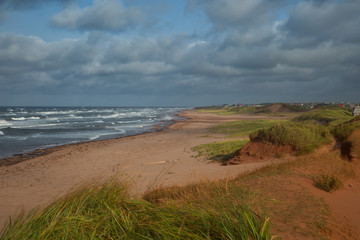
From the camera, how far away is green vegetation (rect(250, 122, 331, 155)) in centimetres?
1099

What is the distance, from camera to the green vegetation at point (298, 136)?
10992mm

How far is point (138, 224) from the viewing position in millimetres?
2900

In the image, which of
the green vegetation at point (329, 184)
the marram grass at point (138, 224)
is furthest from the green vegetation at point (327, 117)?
the marram grass at point (138, 224)

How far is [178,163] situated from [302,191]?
29.0 ft

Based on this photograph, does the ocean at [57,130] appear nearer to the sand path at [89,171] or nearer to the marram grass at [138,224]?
the sand path at [89,171]

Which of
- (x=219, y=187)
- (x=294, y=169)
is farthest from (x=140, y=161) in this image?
(x=219, y=187)

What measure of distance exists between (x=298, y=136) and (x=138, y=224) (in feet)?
33.4

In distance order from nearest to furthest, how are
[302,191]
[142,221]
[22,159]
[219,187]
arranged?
1. [142,221]
2. [219,187]
3. [302,191]
4. [22,159]

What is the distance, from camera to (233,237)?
8.25ft

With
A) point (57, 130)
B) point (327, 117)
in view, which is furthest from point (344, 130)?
point (57, 130)

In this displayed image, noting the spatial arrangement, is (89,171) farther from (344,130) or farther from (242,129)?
(242,129)

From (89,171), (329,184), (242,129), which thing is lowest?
(89,171)

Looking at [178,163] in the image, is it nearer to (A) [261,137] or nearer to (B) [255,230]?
(A) [261,137]

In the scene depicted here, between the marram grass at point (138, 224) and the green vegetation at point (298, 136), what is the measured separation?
354 inches
